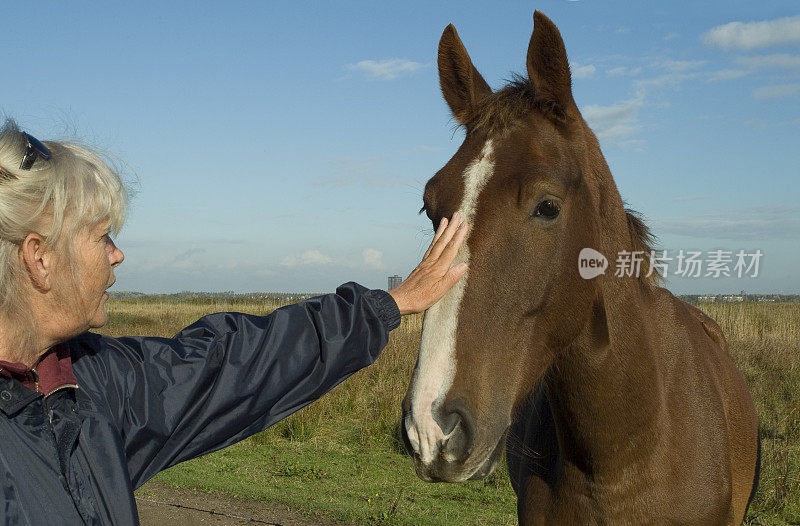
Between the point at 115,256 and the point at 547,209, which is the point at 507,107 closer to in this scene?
the point at 547,209

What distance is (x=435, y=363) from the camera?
195 cm

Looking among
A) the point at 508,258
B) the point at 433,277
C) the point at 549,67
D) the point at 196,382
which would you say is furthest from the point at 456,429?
the point at 549,67

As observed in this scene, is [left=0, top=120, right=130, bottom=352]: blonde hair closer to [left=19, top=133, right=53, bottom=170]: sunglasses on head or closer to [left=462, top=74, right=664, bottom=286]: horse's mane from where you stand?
[left=19, top=133, right=53, bottom=170]: sunglasses on head

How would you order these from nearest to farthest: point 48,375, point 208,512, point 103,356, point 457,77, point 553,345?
point 48,375 < point 103,356 < point 553,345 < point 457,77 < point 208,512

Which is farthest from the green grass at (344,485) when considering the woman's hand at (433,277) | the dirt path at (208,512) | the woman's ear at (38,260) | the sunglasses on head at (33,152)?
the sunglasses on head at (33,152)

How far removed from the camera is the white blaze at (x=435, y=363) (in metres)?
1.88

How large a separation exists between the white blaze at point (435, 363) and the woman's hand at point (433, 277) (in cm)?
3

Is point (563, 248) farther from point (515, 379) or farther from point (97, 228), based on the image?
point (97, 228)

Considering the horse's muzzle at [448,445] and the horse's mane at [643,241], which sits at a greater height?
the horse's mane at [643,241]

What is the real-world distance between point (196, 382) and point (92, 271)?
483 millimetres

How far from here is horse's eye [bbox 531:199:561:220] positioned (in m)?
2.24

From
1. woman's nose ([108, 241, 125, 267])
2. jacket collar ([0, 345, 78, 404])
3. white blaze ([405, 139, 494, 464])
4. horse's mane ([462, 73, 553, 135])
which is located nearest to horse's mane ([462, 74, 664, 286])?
horse's mane ([462, 73, 553, 135])

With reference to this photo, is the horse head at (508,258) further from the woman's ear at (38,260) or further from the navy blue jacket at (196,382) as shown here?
the woman's ear at (38,260)

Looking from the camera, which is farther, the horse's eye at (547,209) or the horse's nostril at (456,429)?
the horse's eye at (547,209)
